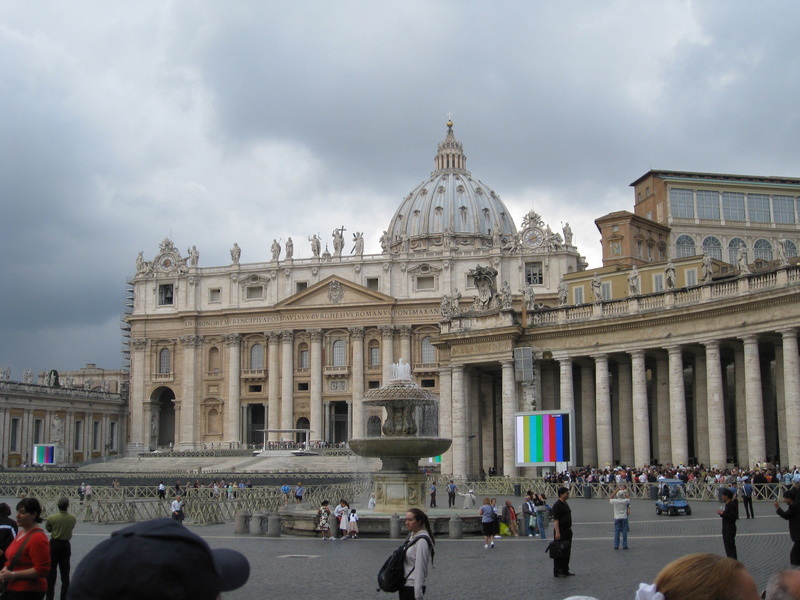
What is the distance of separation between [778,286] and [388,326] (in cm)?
6254

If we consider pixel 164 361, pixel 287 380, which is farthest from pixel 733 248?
pixel 164 361

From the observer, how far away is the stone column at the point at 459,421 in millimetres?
43750

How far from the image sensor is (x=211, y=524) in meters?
30.3

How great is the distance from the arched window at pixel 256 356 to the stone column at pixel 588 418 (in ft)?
198

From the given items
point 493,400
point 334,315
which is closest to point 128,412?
point 334,315

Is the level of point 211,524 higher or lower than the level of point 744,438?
lower

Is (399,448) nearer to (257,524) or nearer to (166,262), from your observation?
(257,524)

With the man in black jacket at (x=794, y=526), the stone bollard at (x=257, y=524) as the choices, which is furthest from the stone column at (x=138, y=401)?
the man in black jacket at (x=794, y=526)

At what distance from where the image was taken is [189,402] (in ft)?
327

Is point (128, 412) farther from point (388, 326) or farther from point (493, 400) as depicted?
point (493, 400)

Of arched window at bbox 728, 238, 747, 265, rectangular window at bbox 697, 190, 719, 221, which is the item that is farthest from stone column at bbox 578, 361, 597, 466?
rectangular window at bbox 697, 190, 719, 221

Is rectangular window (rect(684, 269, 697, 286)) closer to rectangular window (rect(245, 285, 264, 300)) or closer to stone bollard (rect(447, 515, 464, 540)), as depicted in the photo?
stone bollard (rect(447, 515, 464, 540))

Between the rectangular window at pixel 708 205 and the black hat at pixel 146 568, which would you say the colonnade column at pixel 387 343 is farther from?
the black hat at pixel 146 568

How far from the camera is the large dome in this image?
139 metres
